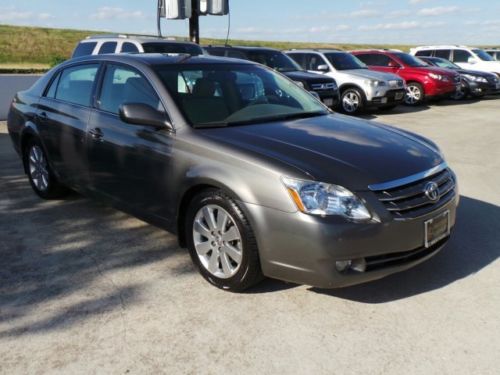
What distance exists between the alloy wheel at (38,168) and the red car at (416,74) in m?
12.8

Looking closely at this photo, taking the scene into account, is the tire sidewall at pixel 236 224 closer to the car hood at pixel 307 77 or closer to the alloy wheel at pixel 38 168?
the alloy wheel at pixel 38 168

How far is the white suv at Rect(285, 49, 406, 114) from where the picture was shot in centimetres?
1366

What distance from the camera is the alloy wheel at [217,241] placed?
137 inches

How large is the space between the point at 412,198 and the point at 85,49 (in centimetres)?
927

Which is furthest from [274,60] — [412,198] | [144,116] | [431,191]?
[412,198]

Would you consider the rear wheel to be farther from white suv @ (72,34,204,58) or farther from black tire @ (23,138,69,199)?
black tire @ (23,138,69,199)

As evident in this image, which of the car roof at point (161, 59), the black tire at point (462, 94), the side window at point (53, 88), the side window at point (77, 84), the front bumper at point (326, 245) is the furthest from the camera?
the black tire at point (462, 94)

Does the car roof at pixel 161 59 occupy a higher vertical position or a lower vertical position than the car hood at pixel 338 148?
higher

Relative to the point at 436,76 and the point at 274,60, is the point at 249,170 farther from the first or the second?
the point at 436,76

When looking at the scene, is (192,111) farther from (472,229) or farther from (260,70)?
(472,229)

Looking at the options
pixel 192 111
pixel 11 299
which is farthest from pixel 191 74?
pixel 11 299

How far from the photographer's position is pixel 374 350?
2912 mm

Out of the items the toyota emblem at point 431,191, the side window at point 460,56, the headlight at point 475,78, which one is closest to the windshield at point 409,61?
the headlight at point 475,78

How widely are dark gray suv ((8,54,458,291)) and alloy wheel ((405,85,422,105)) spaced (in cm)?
1217
